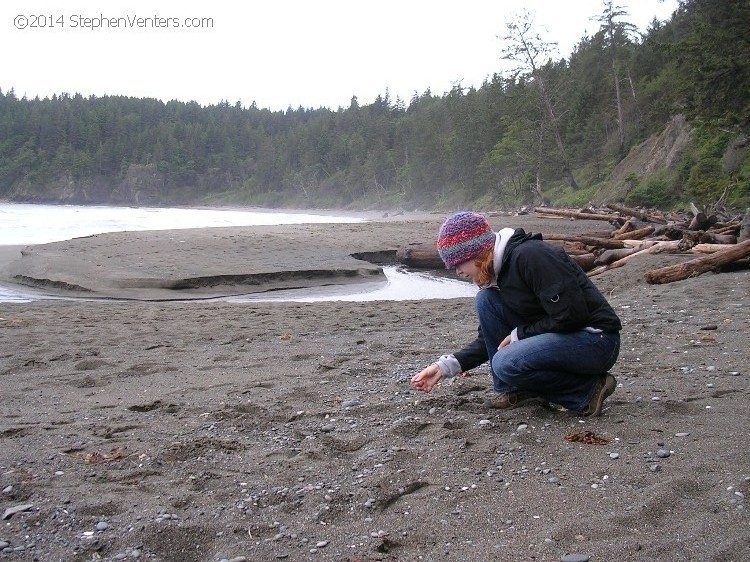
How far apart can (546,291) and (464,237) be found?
50cm

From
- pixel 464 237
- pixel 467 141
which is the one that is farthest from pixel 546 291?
pixel 467 141

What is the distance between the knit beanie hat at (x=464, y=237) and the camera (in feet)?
11.1

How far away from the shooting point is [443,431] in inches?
146

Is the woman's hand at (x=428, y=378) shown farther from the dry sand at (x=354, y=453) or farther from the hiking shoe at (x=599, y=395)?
the hiking shoe at (x=599, y=395)

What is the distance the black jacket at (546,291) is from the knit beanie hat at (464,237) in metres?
0.15

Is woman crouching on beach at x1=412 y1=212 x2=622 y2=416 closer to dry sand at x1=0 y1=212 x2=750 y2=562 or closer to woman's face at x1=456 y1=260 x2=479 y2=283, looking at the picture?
woman's face at x1=456 y1=260 x2=479 y2=283

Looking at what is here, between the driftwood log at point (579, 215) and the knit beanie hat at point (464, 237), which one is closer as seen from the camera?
the knit beanie hat at point (464, 237)

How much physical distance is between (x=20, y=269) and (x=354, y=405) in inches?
460

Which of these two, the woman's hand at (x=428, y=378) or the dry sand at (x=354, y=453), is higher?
the woman's hand at (x=428, y=378)

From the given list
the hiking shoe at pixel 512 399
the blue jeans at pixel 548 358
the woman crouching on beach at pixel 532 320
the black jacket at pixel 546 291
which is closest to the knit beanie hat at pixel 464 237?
the woman crouching on beach at pixel 532 320

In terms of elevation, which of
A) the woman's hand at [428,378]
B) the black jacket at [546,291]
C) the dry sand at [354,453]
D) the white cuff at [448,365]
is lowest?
the dry sand at [354,453]

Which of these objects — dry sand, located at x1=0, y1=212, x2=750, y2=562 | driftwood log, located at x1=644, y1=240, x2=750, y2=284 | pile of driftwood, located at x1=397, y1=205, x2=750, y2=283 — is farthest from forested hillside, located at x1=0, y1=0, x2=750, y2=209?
dry sand, located at x1=0, y1=212, x2=750, y2=562

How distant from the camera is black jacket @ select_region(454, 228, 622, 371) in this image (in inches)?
131

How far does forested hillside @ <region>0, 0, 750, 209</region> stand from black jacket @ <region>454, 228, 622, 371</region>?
14.3 m
